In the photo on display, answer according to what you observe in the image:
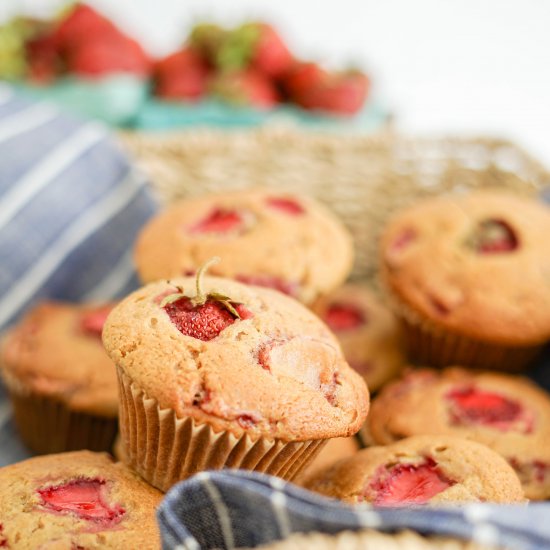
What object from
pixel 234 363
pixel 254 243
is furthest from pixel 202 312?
→ pixel 254 243

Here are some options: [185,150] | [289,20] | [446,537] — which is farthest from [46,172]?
[289,20]

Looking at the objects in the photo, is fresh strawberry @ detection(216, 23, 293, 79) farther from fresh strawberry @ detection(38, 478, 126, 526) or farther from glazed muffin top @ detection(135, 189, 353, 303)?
fresh strawberry @ detection(38, 478, 126, 526)

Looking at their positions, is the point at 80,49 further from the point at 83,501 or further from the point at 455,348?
the point at 83,501

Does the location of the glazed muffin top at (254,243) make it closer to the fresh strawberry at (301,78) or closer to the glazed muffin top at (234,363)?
the glazed muffin top at (234,363)

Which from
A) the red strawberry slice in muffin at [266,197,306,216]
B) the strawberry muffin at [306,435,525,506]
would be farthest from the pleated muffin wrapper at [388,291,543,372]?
the strawberry muffin at [306,435,525,506]

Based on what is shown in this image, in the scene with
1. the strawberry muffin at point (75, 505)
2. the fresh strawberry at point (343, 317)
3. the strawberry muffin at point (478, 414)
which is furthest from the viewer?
the fresh strawberry at point (343, 317)

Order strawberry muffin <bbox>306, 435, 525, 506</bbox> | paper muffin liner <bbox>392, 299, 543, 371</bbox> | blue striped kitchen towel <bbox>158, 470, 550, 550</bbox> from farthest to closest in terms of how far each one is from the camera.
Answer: paper muffin liner <bbox>392, 299, 543, 371</bbox>
strawberry muffin <bbox>306, 435, 525, 506</bbox>
blue striped kitchen towel <bbox>158, 470, 550, 550</bbox>


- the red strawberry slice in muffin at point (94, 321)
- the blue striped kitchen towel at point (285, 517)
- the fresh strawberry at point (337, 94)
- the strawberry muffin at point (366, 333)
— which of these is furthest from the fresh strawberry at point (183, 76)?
the blue striped kitchen towel at point (285, 517)
